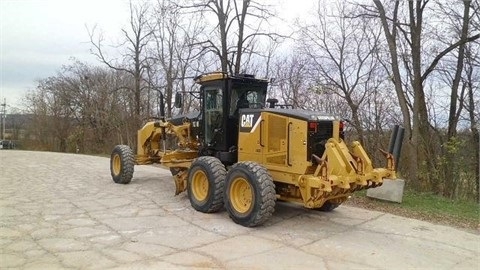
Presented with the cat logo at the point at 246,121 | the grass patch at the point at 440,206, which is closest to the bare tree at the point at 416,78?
the grass patch at the point at 440,206

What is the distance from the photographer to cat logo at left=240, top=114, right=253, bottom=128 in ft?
23.0

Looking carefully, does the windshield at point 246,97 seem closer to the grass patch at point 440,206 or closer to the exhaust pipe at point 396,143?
the exhaust pipe at point 396,143

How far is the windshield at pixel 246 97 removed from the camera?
7715mm

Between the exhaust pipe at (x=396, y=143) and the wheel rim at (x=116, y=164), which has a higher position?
the exhaust pipe at (x=396, y=143)

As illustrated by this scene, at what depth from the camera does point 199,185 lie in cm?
749

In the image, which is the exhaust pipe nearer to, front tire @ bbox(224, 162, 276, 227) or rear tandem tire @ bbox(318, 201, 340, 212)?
rear tandem tire @ bbox(318, 201, 340, 212)

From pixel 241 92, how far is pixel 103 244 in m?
3.86

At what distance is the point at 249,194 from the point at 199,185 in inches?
54.6

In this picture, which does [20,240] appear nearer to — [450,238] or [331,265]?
[331,265]

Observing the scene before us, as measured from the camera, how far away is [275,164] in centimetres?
664

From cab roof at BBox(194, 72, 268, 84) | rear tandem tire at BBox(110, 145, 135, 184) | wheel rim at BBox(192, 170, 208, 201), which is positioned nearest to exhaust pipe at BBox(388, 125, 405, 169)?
cab roof at BBox(194, 72, 268, 84)

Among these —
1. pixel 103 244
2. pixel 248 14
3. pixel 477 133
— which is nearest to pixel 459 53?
pixel 477 133

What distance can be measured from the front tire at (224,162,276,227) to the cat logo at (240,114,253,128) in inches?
35.4

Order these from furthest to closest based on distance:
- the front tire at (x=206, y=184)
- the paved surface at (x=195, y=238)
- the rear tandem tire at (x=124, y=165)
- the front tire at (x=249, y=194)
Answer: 1. the rear tandem tire at (x=124, y=165)
2. the front tire at (x=206, y=184)
3. the front tire at (x=249, y=194)
4. the paved surface at (x=195, y=238)
